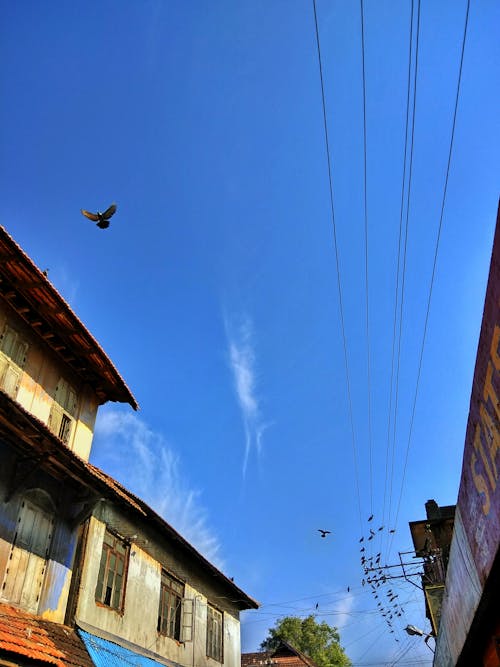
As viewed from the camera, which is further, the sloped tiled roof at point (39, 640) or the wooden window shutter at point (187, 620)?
the wooden window shutter at point (187, 620)

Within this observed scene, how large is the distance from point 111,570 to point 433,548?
19.0 meters

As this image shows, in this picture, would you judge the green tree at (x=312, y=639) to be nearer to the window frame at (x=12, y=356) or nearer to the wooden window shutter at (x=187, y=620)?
the wooden window shutter at (x=187, y=620)

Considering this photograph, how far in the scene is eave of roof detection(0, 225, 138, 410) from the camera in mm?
10727

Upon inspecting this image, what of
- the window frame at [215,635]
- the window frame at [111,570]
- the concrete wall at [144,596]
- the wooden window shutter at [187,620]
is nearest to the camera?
the concrete wall at [144,596]

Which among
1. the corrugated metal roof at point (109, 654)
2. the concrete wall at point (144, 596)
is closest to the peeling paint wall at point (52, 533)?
the concrete wall at point (144, 596)

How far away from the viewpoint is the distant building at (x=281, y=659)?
106ft

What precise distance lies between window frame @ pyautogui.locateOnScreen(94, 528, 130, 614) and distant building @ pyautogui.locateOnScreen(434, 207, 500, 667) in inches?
335

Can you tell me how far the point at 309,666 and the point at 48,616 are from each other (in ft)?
95.8

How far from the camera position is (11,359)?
1126 centimetres

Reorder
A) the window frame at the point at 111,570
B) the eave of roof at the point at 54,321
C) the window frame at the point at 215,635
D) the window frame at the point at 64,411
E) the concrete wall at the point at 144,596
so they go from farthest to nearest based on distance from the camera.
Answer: the window frame at the point at 215,635 < the window frame at the point at 64,411 < the window frame at the point at 111,570 < the concrete wall at the point at 144,596 < the eave of roof at the point at 54,321

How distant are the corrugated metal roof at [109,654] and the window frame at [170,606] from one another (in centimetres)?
197

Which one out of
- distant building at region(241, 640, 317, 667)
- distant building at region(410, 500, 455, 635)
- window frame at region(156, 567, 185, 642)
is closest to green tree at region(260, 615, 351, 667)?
distant building at region(241, 640, 317, 667)

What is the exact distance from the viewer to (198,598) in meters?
17.4

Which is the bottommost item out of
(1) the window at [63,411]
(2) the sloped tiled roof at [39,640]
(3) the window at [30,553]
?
(2) the sloped tiled roof at [39,640]
